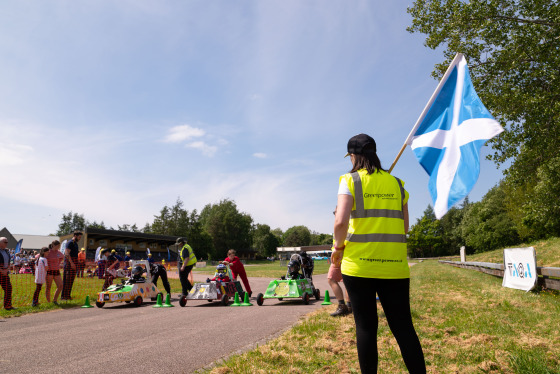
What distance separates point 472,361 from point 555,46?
50.2 feet

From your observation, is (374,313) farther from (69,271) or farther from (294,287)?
(69,271)

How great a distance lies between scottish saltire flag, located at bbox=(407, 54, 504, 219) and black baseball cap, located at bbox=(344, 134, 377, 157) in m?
1.27

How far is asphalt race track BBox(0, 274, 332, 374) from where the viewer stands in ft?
15.6

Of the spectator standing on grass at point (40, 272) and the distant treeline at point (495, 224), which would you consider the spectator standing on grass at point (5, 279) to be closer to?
the spectator standing on grass at point (40, 272)

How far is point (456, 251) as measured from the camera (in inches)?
4055

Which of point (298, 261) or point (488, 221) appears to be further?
point (488, 221)

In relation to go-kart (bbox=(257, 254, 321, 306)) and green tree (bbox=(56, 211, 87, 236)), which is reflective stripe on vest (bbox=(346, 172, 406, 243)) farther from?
green tree (bbox=(56, 211, 87, 236))

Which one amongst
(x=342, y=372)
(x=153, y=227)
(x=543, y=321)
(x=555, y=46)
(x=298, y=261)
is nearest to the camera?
(x=342, y=372)

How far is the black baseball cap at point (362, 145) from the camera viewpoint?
10.6 feet

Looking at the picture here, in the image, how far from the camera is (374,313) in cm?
288

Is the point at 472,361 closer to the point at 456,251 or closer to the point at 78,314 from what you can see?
the point at 78,314

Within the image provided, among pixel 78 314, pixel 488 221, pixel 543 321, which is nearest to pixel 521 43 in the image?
pixel 543 321

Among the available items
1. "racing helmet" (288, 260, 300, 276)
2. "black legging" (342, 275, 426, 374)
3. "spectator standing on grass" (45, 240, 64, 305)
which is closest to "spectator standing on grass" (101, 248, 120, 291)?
"spectator standing on grass" (45, 240, 64, 305)

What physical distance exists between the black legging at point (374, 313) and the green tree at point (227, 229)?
3720 inches
